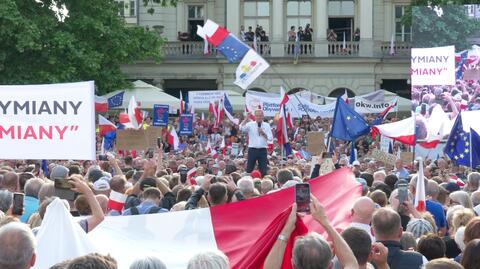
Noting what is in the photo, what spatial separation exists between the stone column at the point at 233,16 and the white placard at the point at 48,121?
38413mm

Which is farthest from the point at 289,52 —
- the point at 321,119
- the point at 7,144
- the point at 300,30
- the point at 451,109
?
the point at 7,144

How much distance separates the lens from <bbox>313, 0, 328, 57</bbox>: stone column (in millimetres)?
49719

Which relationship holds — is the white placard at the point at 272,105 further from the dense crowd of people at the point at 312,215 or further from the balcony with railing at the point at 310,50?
the dense crowd of people at the point at 312,215

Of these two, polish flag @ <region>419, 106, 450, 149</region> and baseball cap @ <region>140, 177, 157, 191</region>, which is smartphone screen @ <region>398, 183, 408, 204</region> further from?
polish flag @ <region>419, 106, 450, 149</region>

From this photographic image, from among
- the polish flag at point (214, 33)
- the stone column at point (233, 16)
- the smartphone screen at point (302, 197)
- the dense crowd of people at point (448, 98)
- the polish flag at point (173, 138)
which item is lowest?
the polish flag at point (173, 138)

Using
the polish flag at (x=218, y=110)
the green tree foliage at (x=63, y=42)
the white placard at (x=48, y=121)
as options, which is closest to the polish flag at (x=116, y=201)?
the white placard at (x=48, y=121)

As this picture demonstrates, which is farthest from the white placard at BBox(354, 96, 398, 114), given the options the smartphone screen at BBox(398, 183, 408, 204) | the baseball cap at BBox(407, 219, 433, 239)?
the baseball cap at BBox(407, 219, 433, 239)

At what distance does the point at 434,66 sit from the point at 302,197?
1709 cm

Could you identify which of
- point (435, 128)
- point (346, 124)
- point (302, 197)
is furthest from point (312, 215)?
point (435, 128)

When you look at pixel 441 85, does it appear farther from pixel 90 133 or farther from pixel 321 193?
pixel 321 193

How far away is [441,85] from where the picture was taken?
23.5 metres

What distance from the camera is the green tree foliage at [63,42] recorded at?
34.8 meters

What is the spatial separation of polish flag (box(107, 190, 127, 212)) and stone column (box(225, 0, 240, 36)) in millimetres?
39630

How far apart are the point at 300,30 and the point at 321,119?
1259 cm
